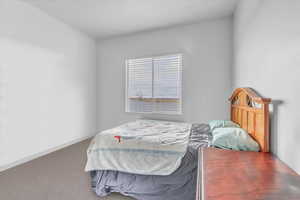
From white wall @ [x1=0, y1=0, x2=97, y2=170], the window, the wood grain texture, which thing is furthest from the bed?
white wall @ [x1=0, y1=0, x2=97, y2=170]

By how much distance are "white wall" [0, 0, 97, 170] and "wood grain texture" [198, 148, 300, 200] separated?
2.94m

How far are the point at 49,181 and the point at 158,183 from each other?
5.07 feet

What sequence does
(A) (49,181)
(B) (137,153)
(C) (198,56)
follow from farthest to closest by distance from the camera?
(C) (198,56), (A) (49,181), (B) (137,153)

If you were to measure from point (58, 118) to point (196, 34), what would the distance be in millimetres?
3438

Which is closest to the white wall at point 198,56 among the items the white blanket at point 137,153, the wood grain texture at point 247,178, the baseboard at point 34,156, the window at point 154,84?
the window at point 154,84

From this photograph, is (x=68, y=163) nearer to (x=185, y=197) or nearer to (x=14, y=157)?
(x=14, y=157)

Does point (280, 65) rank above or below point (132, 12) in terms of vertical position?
below

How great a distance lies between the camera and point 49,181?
6.42ft

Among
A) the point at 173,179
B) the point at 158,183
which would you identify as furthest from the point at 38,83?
the point at 173,179

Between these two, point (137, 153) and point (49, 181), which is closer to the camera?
point (137, 153)

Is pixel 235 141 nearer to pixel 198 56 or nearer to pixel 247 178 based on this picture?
pixel 247 178

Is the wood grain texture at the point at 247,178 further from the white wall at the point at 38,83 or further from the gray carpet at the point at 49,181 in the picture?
the white wall at the point at 38,83

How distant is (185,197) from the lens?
4.84 feet

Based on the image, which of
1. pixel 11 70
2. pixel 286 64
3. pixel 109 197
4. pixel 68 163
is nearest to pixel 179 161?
pixel 109 197
